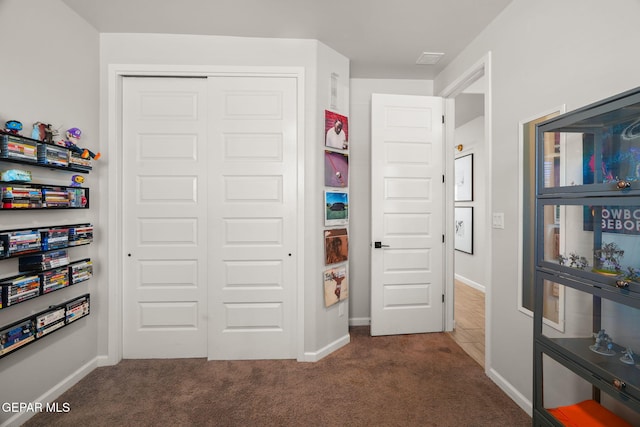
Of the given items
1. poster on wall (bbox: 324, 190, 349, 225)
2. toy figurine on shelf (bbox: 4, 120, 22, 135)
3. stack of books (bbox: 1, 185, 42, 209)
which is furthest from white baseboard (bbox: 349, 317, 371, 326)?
toy figurine on shelf (bbox: 4, 120, 22, 135)

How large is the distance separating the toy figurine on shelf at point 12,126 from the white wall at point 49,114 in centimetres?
9

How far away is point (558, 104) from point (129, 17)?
3.01m

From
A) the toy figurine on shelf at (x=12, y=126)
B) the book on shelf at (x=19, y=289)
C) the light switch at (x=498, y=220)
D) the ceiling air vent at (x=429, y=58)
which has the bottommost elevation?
the book on shelf at (x=19, y=289)

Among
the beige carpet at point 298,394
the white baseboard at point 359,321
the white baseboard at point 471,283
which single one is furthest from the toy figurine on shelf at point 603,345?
the white baseboard at point 471,283

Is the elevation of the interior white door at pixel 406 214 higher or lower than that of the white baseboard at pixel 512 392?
higher

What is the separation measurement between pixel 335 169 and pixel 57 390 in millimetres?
2634

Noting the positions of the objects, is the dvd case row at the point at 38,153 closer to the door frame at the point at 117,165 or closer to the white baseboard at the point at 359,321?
the door frame at the point at 117,165

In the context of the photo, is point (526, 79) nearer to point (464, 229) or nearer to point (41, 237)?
point (41, 237)

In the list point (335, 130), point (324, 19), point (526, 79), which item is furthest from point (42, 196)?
point (526, 79)

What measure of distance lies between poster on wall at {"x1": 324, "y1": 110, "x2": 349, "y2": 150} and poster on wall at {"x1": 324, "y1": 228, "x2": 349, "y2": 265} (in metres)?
0.78

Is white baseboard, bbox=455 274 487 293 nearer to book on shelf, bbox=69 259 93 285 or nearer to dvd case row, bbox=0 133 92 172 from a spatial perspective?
book on shelf, bbox=69 259 93 285

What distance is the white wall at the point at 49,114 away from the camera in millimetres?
1745

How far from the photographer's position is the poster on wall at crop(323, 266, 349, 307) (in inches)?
103

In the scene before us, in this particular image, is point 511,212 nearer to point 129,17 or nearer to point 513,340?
point 513,340
